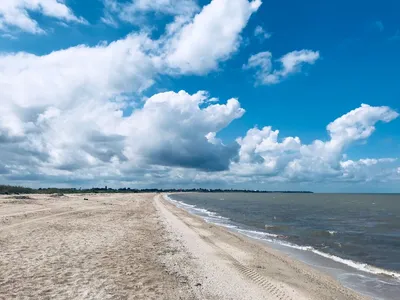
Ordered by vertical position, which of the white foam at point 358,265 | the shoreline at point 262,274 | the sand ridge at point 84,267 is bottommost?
the white foam at point 358,265

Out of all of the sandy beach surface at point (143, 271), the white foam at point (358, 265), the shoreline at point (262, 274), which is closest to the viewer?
the sandy beach surface at point (143, 271)

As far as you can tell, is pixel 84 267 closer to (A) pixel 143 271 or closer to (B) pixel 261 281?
(A) pixel 143 271

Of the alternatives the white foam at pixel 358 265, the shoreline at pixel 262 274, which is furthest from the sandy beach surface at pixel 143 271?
the white foam at pixel 358 265

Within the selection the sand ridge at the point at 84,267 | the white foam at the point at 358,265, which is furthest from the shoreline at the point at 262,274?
the white foam at the point at 358,265

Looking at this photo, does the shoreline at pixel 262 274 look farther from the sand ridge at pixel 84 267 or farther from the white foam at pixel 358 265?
the white foam at pixel 358 265

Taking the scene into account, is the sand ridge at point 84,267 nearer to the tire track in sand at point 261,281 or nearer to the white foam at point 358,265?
the tire track in sand at point 261,281

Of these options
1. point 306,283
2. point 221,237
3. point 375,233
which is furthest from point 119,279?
point 375,233

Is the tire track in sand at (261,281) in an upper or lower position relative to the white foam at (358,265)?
upper

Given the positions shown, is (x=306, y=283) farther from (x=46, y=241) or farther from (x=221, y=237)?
(x=46, y=241)

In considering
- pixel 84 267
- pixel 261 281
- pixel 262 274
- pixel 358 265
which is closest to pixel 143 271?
pixel 84 267

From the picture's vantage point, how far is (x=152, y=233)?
23656 millimetres

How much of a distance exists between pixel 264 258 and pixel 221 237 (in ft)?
24.4

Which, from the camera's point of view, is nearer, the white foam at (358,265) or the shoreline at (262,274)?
the shoreline at (262,274)

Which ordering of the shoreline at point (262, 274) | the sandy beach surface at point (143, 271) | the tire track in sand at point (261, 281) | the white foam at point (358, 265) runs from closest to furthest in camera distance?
1. the sandy beach surface at point (143, 271)
2. the tire track in sand at point (261, 281)
3. the shoreline at point (262, 274)
4. the white foam at point (358, 265)
